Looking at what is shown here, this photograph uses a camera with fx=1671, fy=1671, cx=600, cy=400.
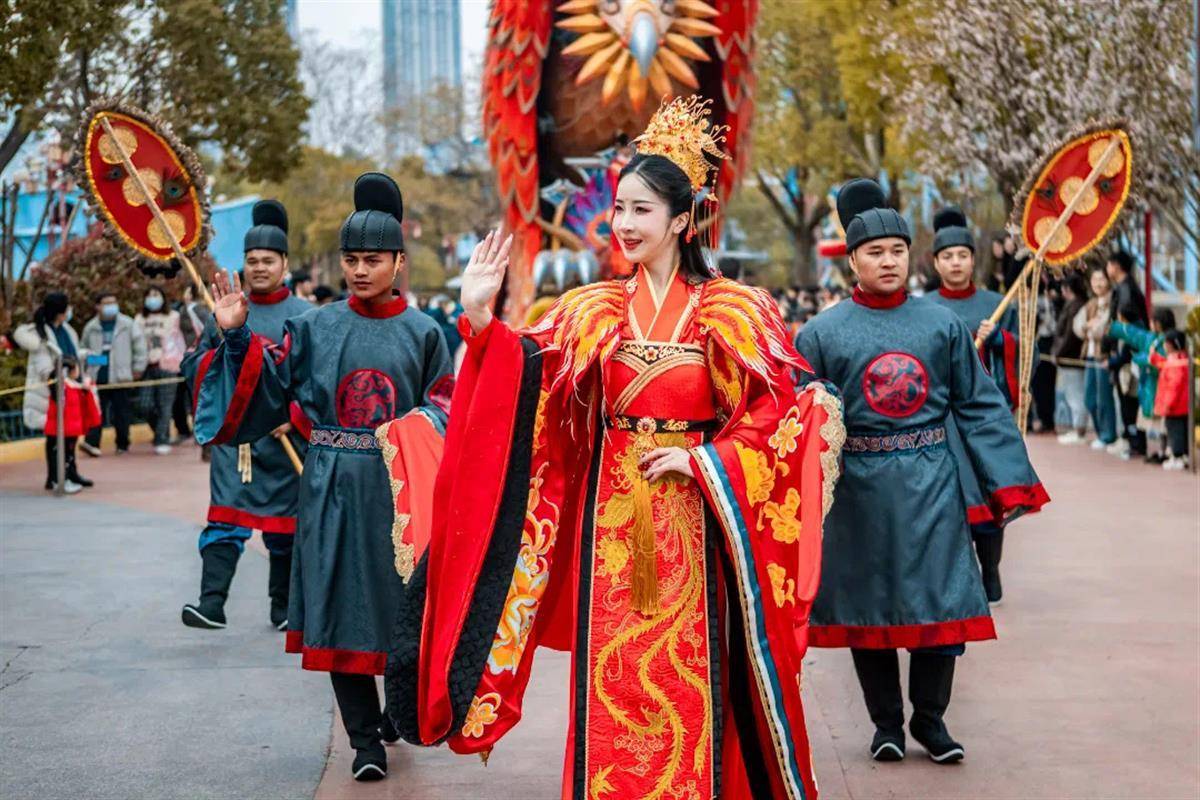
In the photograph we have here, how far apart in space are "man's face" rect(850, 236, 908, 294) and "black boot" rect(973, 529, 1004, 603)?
252cm

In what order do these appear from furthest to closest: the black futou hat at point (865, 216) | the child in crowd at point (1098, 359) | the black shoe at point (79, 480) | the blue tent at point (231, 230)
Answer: the blue tent at point (231, 230), the child in crowd at point (1098, 359), the black shoe at point (79, 480), the black futou hat at point (865, 216)

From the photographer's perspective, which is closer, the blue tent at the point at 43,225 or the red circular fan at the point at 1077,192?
the red circular fan at the point at 1077,192

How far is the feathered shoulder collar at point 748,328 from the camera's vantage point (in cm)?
405

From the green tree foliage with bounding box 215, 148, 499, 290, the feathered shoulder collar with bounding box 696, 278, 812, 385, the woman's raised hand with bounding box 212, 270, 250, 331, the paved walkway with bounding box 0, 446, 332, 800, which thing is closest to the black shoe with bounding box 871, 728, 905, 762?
the feathered shoulder collar with bounding box 696, 278, 812, 385

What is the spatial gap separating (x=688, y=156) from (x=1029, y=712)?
2744 millimetres

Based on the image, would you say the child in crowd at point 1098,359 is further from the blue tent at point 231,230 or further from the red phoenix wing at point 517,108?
the blue tent at point 231,230

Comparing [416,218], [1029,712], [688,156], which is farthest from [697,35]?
[416,218]

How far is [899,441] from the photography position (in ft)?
17.1

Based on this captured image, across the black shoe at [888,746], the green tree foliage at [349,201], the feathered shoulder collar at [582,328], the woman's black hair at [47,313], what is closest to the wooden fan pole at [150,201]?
the feathered shoulder collar at [582,328]

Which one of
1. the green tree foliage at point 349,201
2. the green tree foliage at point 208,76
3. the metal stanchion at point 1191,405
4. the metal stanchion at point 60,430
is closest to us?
the metal stanchion at point 60,430

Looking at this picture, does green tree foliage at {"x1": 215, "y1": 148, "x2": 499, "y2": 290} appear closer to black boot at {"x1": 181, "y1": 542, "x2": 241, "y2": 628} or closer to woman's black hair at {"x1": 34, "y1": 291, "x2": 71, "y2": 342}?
woman's black hair at {"x1": 34, "y1": 291, "x2": 71, "y2": 342}

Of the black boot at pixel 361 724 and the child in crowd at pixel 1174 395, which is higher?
the child in crowd at pixel 1174 395

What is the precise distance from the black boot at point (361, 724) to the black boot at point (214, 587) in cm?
217

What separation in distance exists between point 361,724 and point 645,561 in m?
1.57
